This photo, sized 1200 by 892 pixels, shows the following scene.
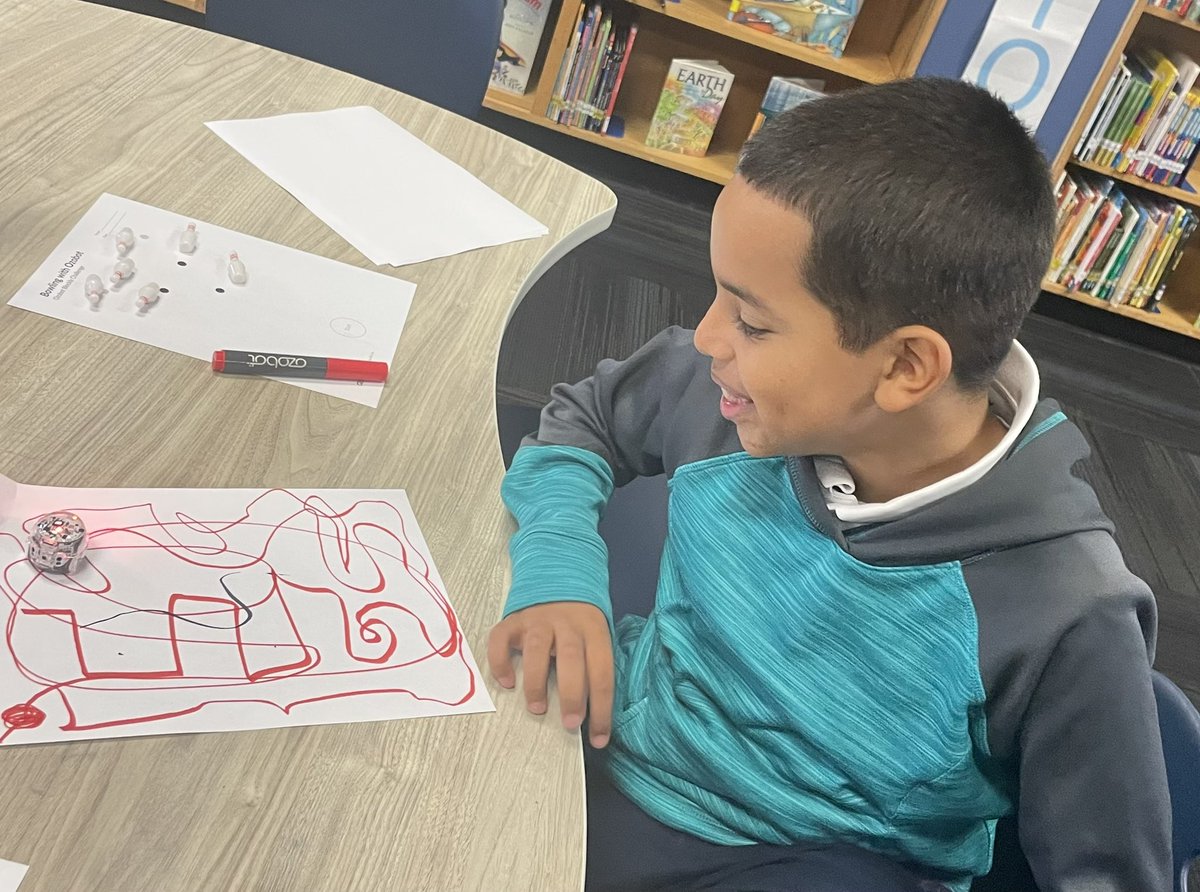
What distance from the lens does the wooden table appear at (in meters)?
0.57

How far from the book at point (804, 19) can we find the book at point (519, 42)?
0.54 meters

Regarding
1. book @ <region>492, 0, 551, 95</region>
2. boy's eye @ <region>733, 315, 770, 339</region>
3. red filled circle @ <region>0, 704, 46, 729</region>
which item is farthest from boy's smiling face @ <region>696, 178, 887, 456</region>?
book @ <region>492, 0, 551, 95</region>

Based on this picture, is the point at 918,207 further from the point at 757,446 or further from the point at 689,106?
the point at 689,106

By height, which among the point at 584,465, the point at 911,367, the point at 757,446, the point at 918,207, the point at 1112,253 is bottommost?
the point at 1112,253

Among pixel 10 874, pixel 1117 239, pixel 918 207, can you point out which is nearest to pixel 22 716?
pixel 10 874

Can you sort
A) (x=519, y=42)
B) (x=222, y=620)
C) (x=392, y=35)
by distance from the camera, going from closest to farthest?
(x=222, y=620), (x=392, y=35), (x=519, y=42)

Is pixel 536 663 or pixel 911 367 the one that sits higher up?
pixel 911 367

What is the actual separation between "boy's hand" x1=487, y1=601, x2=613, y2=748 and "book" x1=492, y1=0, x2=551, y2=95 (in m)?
2.52

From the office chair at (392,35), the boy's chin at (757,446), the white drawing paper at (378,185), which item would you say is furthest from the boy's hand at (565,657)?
the office chair at (392,35)

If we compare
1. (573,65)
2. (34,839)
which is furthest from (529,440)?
(573,65)

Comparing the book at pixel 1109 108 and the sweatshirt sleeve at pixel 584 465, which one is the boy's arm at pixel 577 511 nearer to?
A: the sweatshirt sleeve at pixel 584 465

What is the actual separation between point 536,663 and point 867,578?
0.29 metres

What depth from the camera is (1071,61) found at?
9.25 feet

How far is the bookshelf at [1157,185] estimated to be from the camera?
2824 mm
